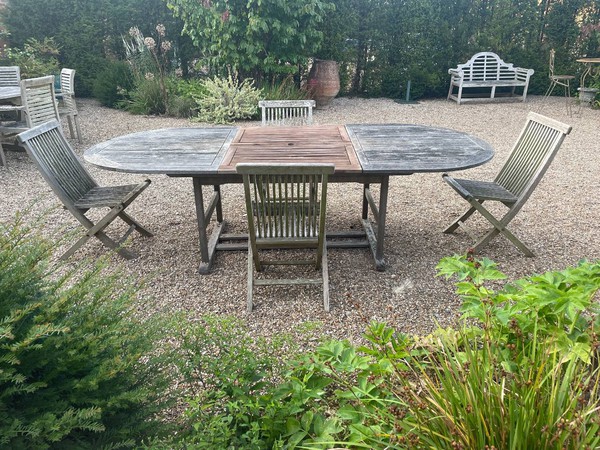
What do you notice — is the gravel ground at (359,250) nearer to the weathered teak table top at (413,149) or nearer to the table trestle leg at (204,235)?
the table trestle leg at (204,235)

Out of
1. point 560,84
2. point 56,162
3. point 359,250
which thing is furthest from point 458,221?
point 560,84

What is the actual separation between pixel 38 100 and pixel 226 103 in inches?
132

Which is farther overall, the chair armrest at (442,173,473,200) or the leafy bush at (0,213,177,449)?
the chair armrest at (442,173,473,200)

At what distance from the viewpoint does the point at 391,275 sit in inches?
143

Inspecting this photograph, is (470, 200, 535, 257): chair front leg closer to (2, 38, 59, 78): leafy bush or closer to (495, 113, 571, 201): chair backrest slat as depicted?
(495, 113, 571, 201): chair backrest slat

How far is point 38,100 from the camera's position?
→ 20.0ft

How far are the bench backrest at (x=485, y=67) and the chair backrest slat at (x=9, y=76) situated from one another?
29.6 feet

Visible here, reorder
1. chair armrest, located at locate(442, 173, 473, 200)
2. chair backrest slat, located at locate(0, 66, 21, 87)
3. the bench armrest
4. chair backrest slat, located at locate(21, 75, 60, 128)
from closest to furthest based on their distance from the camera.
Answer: chair armrest, located at locate(442, 173, 473, 200), chair backrest slat, located at locate(21, 75, 60, 128), chair backrest slat, located at locate(0, 66, 21, 87), the bench armrest

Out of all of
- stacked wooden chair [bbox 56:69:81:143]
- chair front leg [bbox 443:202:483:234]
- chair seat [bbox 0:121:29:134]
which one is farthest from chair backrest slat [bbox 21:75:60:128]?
chair front leg [bbox 443:202:483:234]

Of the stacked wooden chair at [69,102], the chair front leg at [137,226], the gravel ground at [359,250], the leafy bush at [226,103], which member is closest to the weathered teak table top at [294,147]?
the gravel ground at [359,250]

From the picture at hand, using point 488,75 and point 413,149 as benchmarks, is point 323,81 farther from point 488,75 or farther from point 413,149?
point 413,149

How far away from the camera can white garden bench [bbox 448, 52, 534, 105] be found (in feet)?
34.4

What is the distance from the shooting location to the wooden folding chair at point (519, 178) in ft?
11.7

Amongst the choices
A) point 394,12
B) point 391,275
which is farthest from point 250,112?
point 391,275
